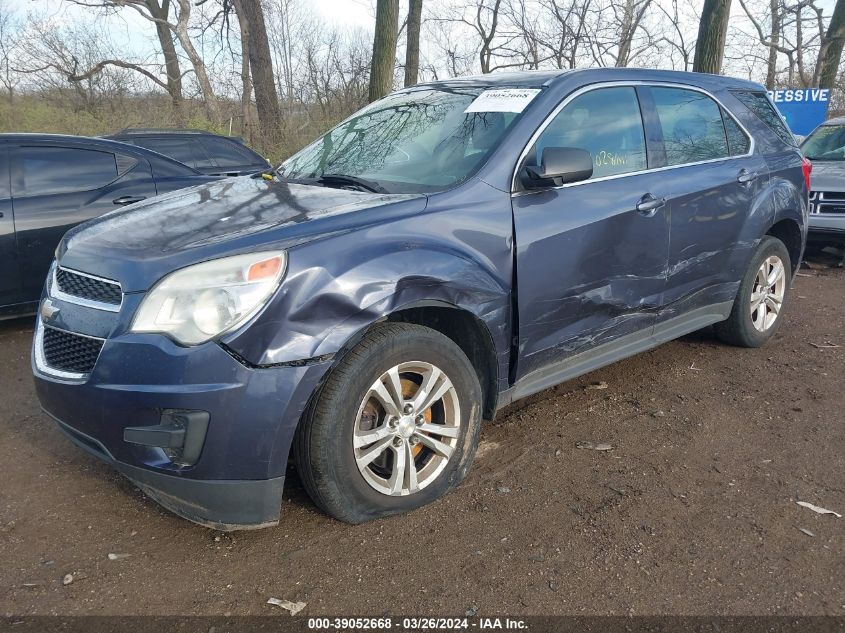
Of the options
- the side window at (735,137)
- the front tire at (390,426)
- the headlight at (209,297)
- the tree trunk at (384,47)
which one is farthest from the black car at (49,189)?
the tree trunk at (384,47)

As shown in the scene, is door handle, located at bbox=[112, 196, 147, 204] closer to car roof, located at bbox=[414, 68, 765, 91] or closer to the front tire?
car roof, located at bbox=[414, 68, 765, 91]

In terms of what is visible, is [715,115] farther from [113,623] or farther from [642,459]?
[113,623]

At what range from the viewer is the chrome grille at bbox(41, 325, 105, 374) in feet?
8.30

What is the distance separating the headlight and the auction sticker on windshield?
155 cm

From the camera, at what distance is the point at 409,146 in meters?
3.48

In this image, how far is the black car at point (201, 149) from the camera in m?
9.66

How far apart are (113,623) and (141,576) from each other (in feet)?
0.84

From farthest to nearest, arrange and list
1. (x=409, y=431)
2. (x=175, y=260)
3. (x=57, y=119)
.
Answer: (x=57, y=119) < (x=409, y=431) < (x=175, y=260)

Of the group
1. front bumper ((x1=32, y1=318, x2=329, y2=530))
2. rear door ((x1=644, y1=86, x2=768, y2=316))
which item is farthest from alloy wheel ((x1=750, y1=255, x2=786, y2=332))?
front bumper ((x1=32, y1=318, x2=329, y2=530))

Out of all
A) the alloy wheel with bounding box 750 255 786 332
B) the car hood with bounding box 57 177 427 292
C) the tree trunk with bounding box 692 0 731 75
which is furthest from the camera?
the tree trunk with bounding box 692 0 731 75

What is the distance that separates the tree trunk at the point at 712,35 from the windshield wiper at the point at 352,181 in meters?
8.80

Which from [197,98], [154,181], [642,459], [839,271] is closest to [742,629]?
[642,459]

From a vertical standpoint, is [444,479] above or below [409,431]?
below

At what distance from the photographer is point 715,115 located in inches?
172
